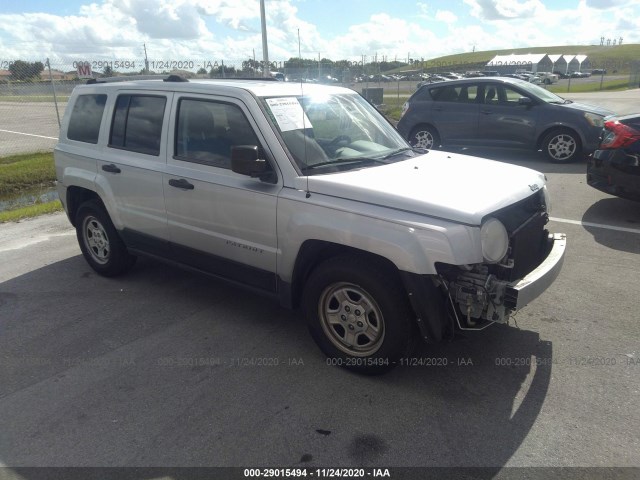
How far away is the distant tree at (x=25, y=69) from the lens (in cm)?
1842

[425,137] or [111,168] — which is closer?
[111,168]

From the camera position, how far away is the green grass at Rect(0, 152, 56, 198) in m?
10.7

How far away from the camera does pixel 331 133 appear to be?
161 inches

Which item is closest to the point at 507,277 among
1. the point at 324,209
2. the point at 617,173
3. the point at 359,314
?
the point at 359,314

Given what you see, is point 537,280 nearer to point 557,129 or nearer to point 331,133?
point 331,133

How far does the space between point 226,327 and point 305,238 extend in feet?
4.11

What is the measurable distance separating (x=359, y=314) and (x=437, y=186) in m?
0.98

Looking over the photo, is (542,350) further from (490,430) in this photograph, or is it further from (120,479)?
(120,479)

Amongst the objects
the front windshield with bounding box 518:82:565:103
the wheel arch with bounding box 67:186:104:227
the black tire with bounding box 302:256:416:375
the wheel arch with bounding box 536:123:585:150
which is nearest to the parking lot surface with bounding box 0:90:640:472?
the black tire with bounding box 302:256:416:375

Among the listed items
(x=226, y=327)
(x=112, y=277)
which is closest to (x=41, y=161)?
(x=112, y=277)

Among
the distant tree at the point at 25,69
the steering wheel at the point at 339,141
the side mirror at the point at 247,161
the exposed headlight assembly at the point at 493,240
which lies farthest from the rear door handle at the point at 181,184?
the distant tree at the point at 25,69

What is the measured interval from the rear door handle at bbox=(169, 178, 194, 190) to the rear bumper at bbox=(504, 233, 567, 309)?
2.53 m

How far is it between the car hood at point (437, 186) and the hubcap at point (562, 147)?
720 centimetres

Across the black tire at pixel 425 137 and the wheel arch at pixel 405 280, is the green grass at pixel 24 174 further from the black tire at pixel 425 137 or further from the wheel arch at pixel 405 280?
the wheel arch at pixel 405 280
